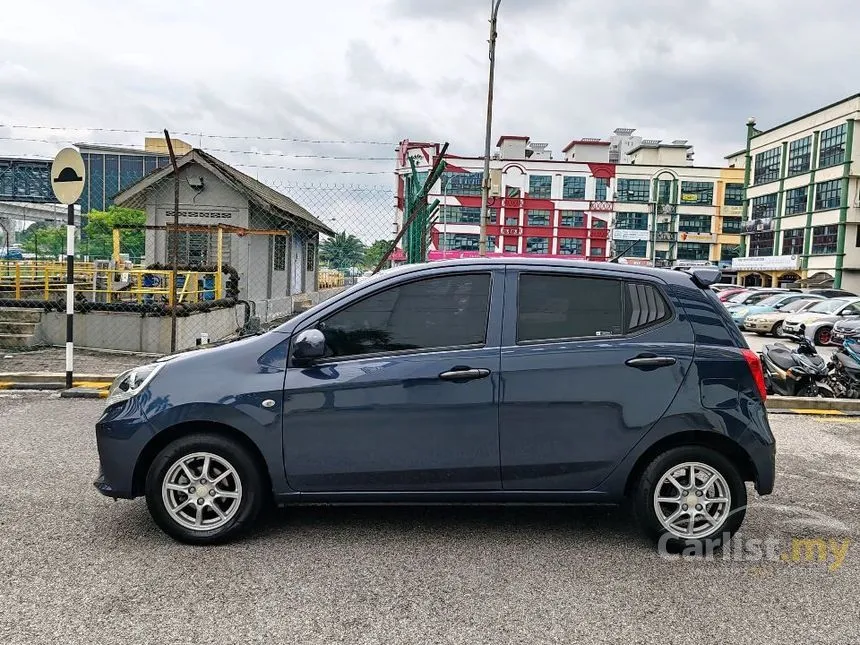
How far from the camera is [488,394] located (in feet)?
12.6

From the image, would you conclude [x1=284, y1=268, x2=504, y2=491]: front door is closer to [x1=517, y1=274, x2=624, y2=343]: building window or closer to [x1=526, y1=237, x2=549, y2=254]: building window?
[x1=517, y1=274, x2=624, y2=343]: building window

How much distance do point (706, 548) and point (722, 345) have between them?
119 cm

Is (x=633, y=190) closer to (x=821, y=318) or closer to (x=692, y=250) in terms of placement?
(x=692, y=250)

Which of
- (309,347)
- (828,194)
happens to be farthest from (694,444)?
(828,194)

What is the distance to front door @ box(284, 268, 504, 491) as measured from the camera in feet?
12.5

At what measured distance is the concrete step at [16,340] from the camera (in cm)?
1191

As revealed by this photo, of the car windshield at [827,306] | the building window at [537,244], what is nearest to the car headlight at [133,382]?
the car windshield at [827,306]

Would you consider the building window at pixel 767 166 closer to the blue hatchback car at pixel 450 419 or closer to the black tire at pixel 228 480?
the blue hatchback car at pixel 450 419

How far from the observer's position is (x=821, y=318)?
18000mm

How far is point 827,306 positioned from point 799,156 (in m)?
38.0

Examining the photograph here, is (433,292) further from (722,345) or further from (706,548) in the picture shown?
(706,548)

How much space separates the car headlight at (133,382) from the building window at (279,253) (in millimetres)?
16198

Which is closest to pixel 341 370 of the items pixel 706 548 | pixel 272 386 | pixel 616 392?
pixel 272 386

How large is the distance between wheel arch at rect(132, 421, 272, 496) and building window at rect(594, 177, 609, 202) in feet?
212
